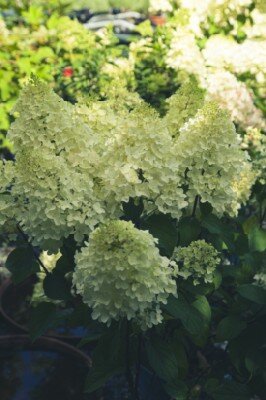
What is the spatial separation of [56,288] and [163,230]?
18.2 inches

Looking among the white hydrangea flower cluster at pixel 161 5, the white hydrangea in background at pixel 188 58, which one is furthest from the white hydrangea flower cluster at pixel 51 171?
the white hydrangea flower cluster at pixel 161 5

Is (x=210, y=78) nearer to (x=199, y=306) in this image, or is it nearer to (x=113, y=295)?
(x=199, y=306)

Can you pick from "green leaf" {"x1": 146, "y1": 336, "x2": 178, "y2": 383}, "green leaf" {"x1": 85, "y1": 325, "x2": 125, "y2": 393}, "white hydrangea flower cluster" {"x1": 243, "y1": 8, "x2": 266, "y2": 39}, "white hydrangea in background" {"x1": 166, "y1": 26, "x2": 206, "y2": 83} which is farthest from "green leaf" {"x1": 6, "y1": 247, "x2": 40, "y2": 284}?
"white hydrangea flower cluster" {"x1": 243, "y1": 8, "x2": 266, "y2": 39}

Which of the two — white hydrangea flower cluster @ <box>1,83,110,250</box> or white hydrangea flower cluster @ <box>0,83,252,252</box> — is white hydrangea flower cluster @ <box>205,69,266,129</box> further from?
white hydrangea flower cluster @ <box>1,83,110,250</box>

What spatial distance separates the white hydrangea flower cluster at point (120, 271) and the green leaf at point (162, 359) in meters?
0.36

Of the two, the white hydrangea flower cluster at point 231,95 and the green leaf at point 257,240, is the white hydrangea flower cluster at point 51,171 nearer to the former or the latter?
the green leaf at point 257,240

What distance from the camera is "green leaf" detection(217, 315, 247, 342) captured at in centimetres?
218

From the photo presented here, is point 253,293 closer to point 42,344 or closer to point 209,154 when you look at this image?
point 209,154

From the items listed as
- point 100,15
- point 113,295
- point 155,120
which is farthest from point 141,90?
point 100,15

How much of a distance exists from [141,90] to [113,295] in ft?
8.69

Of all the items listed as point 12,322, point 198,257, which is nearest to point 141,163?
point 198,257

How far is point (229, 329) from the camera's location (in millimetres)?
2193

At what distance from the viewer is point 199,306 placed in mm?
2000

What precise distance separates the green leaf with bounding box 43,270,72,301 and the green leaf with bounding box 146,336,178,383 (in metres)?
0.36
